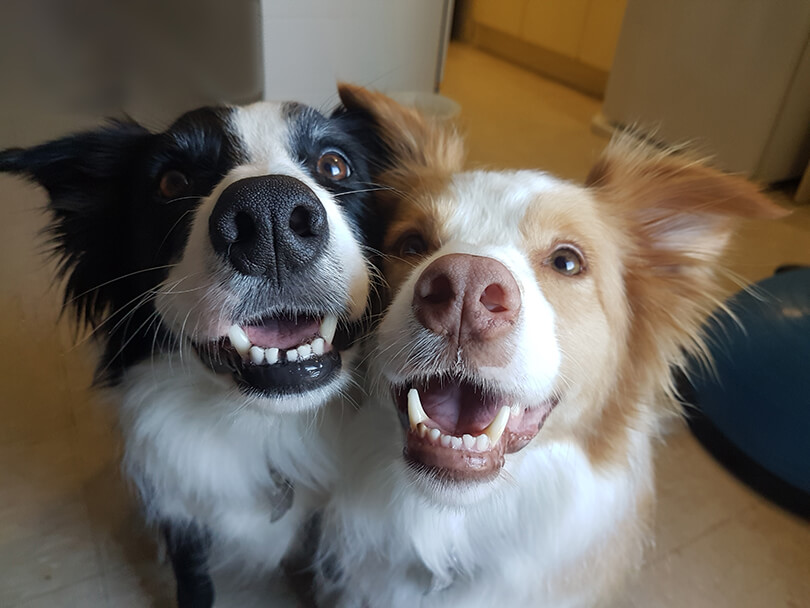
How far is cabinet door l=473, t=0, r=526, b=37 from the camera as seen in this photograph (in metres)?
4.47

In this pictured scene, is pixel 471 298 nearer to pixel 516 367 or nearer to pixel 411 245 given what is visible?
pixel 516 367

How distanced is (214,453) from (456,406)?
480 mm

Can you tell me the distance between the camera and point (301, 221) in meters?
0.90

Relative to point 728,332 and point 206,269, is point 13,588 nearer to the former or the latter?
point 206,269

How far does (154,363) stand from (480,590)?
2.33ft

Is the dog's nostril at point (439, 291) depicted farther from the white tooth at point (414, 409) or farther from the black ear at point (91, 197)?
the black ear at point (91, 197)

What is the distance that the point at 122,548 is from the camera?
1502mm

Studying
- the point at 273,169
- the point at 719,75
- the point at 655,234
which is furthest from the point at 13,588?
the point at 719,75

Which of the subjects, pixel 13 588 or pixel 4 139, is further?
pixel 4 139

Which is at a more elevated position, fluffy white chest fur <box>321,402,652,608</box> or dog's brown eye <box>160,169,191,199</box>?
dog's brown eye <box>160,169,191,199</box>

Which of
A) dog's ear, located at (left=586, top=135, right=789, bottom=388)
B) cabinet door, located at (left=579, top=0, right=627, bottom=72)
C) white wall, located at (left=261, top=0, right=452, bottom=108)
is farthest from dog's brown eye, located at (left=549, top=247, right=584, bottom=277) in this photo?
cabinet door, located at (left=579, top=0, right=627, bottom=72)

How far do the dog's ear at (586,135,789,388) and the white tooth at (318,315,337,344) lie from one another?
531mm

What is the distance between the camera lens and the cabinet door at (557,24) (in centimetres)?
410

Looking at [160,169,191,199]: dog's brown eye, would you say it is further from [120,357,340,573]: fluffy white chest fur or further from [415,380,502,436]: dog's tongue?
[415,380,502,436]: dog's tongue
